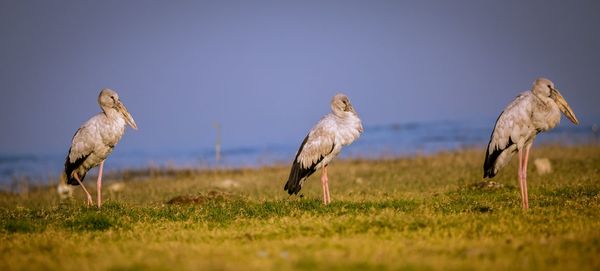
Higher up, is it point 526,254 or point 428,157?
point 428,157

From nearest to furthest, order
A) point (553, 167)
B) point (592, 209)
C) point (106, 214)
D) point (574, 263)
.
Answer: point (574, 263)
point (592, 209)
point (106, 214)
point (553, 167)

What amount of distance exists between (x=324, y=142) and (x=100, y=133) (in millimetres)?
5473

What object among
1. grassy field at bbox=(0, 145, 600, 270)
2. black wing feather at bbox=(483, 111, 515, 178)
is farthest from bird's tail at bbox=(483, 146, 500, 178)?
grassy field at bbox=(0, 145, 600, 270)

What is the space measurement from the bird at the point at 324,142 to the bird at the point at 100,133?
14.7 ft

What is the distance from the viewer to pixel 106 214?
12.4 meters

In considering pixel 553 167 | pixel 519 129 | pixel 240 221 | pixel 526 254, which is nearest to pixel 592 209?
pixel 519 129

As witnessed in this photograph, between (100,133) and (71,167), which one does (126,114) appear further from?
(71,167)

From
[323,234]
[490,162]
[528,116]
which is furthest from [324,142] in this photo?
[323,234]

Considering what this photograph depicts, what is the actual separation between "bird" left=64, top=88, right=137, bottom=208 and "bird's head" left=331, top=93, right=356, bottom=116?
Answer: 202 inches

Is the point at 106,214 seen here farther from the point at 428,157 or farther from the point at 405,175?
the point at 428,157

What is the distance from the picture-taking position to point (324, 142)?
1462 centimetres

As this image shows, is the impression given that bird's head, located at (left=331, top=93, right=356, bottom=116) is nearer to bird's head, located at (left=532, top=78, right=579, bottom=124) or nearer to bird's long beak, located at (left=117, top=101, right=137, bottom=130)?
bird's head, located at (left=532, top=78, right=579, bottom=124)

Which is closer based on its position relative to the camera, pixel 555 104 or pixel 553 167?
pixel 555 104

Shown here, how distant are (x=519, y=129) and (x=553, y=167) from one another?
12.8 metres
